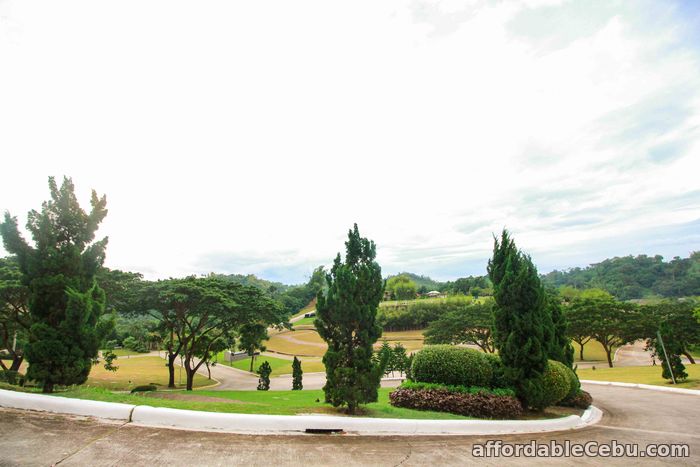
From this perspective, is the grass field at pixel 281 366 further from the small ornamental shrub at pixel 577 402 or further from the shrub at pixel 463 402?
the shrub at pixel 463 402

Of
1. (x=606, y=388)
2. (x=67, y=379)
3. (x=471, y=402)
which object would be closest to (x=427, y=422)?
(x=471, y=402)

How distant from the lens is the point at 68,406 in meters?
6.71

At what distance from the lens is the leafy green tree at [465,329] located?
1688 inches

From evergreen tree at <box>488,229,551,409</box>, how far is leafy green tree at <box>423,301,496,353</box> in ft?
102

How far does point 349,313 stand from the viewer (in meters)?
9.32

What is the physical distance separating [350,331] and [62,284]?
711 centimetres

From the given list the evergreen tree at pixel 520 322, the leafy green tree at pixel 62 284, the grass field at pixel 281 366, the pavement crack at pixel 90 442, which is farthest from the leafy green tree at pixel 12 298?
the grass field at pixel 281 366

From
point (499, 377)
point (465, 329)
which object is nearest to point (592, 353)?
point (465, 329)

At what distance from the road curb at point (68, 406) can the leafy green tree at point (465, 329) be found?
4068 centimetres

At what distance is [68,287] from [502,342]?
12.5m

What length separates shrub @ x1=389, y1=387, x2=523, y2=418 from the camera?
10.8 metres

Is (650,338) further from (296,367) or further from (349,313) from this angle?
(349,313)

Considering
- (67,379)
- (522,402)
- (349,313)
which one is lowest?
(522,402)

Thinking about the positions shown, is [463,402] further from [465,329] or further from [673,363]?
[465,329]
